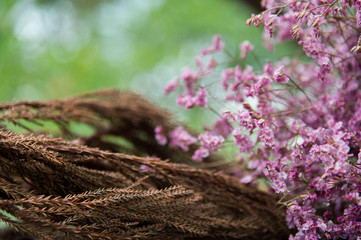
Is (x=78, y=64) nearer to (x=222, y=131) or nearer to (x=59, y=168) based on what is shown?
(x=222, y=131)

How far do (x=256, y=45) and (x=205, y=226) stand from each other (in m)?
2.12

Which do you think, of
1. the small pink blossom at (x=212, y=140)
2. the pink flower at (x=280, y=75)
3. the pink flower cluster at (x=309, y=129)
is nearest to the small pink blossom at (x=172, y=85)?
the pink flower cluster at (x=309, y=129)

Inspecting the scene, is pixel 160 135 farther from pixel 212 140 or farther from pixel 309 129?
pixel 309 129

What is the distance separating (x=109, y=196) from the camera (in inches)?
20.4

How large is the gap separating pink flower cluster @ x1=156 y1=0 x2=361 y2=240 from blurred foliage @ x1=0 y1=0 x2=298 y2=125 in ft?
4.41

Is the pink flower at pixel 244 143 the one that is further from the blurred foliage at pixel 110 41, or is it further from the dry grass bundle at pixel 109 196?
the blurred foliage at pixel 110 41

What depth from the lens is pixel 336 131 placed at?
552 millimetres

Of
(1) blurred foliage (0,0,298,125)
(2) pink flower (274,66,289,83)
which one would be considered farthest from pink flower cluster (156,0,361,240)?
(1) blurred foliage (0,0,298,125)

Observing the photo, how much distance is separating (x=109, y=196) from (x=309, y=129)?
0.37 metres

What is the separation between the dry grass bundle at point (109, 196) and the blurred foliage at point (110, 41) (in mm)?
1407

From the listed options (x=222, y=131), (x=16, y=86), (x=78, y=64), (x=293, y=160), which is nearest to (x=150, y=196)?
(x=293, y=160)

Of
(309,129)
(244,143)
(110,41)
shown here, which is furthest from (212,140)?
(110,41)

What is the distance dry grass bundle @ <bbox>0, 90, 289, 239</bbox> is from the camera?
49 centimetres

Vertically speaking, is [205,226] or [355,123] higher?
[355,123]
